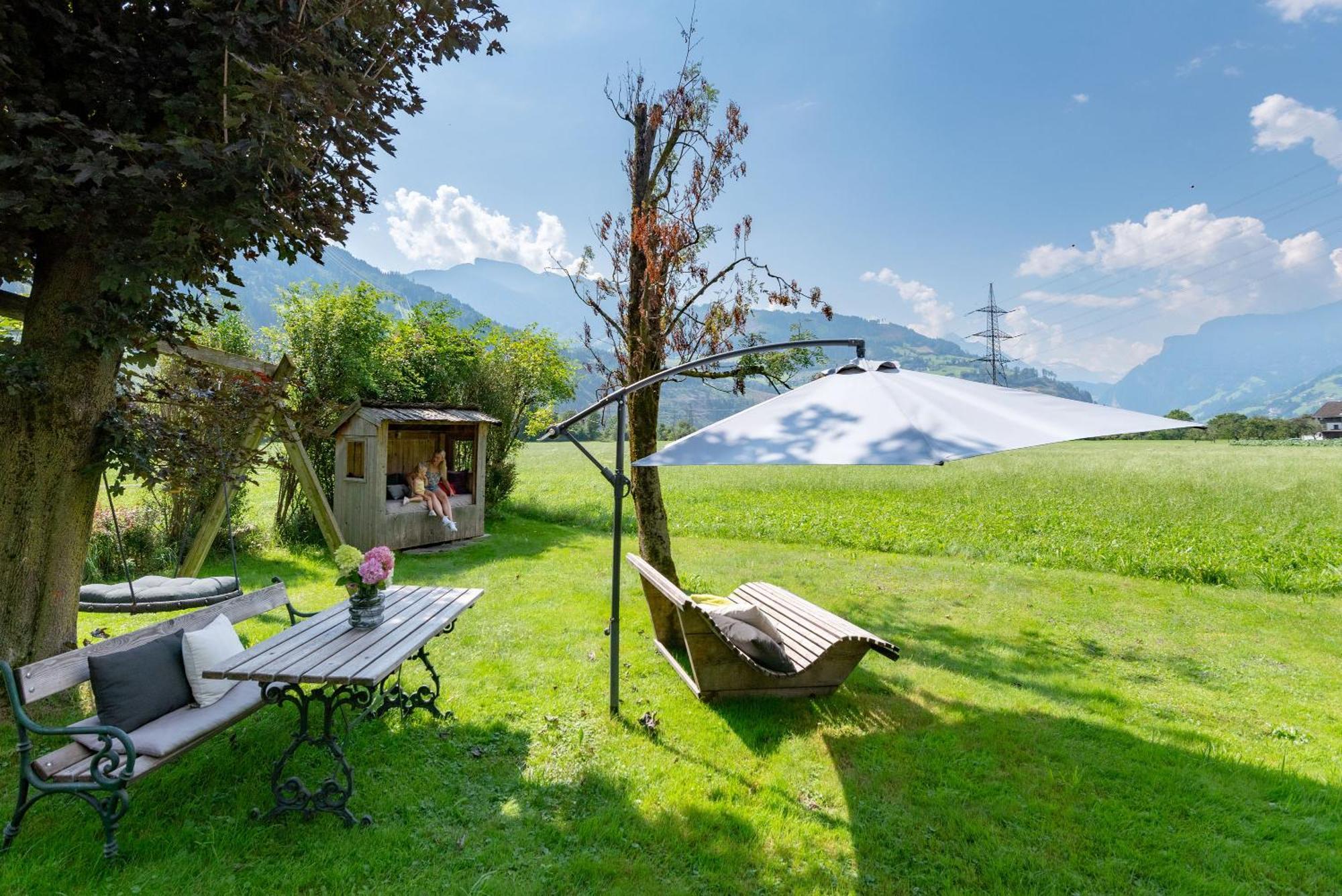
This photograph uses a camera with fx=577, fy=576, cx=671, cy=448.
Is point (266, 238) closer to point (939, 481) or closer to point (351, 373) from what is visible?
point (351, 373)

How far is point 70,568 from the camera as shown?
12.6 ft

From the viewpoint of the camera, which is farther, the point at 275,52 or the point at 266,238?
the point at 266,238

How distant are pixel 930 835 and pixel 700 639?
1.67 m

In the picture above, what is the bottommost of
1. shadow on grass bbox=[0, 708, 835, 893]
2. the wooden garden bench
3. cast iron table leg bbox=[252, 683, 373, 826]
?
shadow on grass bbox=[0, 708, 835, 893]

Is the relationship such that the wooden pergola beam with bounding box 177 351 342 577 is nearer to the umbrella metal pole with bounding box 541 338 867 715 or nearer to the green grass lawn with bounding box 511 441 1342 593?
the umbrella metal pole with bounding box 541 338 867 715

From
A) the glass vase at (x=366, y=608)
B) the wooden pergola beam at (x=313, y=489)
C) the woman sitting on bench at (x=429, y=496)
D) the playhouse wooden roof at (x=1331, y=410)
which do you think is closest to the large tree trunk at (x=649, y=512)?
the glass vase at (x=366, y=608)

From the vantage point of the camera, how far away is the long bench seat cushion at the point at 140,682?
2.93 metres

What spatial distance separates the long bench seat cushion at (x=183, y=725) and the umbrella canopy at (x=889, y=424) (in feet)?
8.77

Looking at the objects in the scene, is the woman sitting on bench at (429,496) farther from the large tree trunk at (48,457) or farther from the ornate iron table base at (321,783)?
the ornate iron table base at (321,783)

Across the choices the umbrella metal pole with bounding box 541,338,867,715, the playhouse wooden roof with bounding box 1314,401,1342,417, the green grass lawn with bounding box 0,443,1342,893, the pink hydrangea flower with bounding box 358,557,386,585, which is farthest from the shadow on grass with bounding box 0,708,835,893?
the playhouse wooden roof with bounding box 1314,401,1342,417

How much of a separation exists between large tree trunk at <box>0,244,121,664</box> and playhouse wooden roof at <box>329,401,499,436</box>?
4.63 metres

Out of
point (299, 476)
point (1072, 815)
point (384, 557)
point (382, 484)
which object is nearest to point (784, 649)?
point (1072, 815)

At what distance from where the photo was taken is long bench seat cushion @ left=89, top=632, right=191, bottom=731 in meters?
2.93

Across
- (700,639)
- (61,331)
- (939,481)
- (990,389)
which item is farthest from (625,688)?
(939,481)
